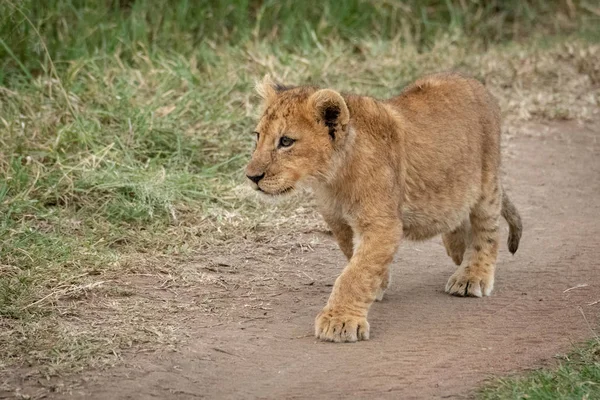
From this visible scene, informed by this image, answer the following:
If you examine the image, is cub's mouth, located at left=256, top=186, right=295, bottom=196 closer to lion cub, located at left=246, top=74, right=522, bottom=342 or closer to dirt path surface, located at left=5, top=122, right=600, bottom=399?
lion cub, located at left=246, top=74, right=522, bottom=342

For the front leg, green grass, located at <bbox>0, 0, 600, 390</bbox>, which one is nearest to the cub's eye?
the front leg

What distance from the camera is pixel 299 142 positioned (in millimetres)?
5566

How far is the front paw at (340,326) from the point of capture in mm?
5352

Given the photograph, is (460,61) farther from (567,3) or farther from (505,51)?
(567,3)

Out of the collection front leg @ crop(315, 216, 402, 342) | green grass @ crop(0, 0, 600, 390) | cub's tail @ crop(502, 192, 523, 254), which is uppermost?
front leg @ crop(315, 216, 402, 342)

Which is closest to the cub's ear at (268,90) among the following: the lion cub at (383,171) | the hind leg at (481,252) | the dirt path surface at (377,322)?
the lion cub at (383,171)

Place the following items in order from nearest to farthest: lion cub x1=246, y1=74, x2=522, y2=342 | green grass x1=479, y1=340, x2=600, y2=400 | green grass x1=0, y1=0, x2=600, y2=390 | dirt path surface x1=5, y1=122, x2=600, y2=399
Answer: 1. green grass x1=479, y1=340, x2=600, y2=400
2. dirt path surface x1=5, y1=122, x2=600, y2=399
3. lion cub x1=246, y1=74, x2=522, y2=342
4. green grass x1=0, y1=0, x2=600, y2=390

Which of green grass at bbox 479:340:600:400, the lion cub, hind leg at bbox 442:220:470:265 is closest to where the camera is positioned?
green grass at bbox 479:340:600:400

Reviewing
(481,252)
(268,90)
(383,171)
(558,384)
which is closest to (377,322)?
(383,171)

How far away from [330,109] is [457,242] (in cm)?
158

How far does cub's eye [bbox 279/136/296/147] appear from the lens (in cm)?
557

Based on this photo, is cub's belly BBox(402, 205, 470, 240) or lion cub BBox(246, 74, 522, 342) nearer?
lion cub BBox(246, 74, 522, 342)

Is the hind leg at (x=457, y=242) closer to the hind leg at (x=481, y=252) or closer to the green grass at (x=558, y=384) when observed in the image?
the hind leg at (x=481, y=252)

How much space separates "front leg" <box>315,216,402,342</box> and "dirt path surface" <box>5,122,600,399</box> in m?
0.08
